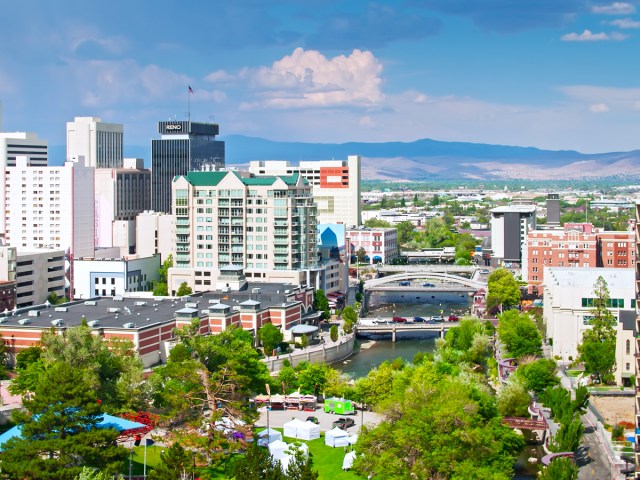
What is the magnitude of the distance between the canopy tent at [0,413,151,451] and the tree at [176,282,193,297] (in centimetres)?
3457

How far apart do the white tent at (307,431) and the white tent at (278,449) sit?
2735mm

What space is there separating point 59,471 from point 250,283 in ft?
133

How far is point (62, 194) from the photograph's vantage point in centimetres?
8525

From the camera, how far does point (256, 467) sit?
30141 mm

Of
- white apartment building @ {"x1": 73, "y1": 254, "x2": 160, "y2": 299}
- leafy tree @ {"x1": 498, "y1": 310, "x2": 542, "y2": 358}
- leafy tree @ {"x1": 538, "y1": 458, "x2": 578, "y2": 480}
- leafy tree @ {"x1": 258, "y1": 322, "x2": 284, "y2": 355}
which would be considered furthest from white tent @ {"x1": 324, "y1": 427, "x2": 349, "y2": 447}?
white apartment building @ {"x1": 73, "y1": 254, "x2": 160, "y2": 299}

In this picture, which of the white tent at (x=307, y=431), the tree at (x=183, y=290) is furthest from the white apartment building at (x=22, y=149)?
the white tent at (x=307, y=431)

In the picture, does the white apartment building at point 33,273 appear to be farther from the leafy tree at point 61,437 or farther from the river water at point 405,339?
the leafy tree at point 61,437

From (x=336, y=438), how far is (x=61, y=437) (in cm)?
1141

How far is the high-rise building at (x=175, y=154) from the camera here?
103 metres

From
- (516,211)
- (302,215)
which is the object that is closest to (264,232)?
(302,215)

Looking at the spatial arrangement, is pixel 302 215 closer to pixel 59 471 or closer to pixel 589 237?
pixel 589 237

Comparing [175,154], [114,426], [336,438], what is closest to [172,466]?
[114,426]

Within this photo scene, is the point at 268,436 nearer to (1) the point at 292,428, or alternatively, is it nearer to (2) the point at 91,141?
(1) the point at 292,428

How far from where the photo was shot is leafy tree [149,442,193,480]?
2964 centimetres
